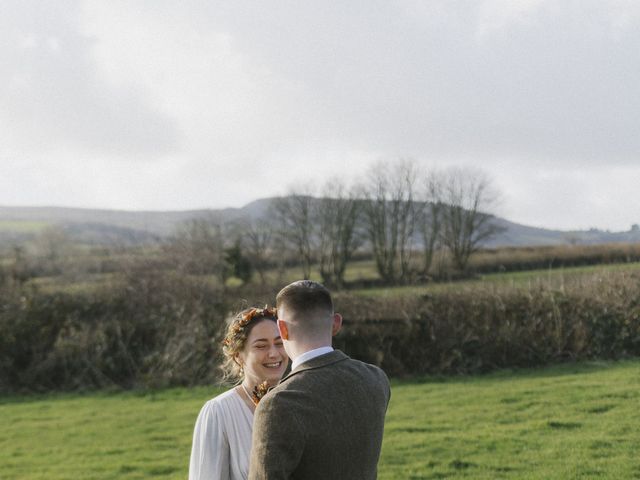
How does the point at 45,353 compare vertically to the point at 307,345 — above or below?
below

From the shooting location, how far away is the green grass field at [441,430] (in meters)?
8.76

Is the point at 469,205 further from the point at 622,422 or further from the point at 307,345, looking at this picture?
the point at 307,345

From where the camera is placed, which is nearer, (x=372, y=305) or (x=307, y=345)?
(x=307, y=345)

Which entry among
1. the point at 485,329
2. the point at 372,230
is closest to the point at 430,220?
the point at 372,230

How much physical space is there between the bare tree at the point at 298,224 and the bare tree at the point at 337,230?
2.54ft

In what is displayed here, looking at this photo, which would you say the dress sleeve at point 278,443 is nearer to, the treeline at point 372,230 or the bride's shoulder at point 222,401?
the bride's shoulder at point 222,401

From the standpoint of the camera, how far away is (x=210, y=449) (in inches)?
137

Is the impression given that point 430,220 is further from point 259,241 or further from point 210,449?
point 210,449

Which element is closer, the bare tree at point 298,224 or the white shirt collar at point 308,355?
the white shirt collar at point 308,355

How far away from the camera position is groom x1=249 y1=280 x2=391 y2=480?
2613 millimetres

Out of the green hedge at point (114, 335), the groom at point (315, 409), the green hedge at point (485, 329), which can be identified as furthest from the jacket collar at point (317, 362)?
the green hedge at point (114, 335)

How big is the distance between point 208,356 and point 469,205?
50230mm

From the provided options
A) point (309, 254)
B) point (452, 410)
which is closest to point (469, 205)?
point (309, 254)

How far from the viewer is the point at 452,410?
12.4m
